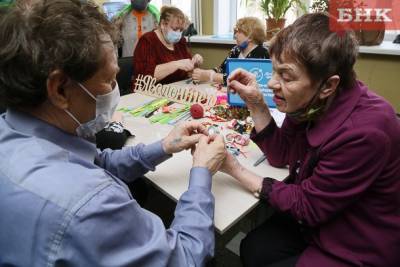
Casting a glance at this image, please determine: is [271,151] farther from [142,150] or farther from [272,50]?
[142,150]

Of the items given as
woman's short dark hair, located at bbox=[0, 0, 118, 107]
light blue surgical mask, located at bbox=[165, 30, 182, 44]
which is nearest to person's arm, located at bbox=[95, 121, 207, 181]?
woman's short dark hair, located at bbox=[0, 0, 118, 107]

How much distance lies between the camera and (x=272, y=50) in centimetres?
105

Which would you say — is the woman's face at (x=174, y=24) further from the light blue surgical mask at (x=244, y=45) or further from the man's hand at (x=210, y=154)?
the man's hand at (x=210, y=154)

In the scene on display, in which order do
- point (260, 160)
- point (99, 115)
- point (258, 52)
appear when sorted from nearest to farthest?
point (99, 115) < point (260, 160) < point (258, 52)

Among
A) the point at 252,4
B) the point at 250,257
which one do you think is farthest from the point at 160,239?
the point at 252,4

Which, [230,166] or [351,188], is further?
[230,166]

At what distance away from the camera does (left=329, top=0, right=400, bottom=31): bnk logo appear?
1.96 m

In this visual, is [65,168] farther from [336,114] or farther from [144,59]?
[144,59]

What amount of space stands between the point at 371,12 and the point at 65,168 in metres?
2.28

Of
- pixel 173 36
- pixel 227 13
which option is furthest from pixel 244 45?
pixel 227 13

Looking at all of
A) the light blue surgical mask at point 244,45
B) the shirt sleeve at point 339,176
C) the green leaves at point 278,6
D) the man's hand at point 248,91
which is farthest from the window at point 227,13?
the shirt sleeve at point 339,176

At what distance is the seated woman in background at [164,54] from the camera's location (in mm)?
2387

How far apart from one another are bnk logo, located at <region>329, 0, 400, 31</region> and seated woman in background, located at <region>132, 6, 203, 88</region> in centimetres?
109

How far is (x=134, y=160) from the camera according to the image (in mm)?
1140
